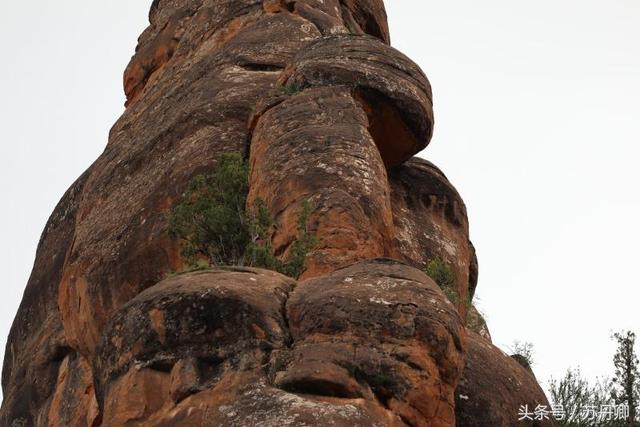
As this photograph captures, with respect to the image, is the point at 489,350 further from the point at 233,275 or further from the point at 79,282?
the point at 79,282

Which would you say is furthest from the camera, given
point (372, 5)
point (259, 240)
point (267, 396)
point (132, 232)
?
point (372, 5)

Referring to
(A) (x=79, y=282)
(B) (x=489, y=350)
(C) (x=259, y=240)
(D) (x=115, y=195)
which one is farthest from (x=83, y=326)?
(B) (x=489, y=350)

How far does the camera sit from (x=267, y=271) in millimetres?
17625

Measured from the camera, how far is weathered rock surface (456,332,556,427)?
66.0 ft

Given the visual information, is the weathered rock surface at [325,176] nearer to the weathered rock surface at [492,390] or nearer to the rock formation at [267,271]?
A: the rock formation at [267,271]

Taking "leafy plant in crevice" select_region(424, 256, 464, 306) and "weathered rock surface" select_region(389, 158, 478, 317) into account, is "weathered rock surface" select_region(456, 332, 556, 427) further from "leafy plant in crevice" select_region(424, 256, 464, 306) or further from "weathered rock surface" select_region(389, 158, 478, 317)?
"weathered rock surface" select_region(389, 158, 478, 317)

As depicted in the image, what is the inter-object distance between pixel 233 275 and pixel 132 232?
7675mm

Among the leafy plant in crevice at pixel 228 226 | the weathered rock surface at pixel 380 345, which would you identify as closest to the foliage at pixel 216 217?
the leafy plant in crevice at pixel 228 226

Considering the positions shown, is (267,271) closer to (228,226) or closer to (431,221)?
(228,226)

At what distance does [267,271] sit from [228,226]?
Result: 376 centimetres

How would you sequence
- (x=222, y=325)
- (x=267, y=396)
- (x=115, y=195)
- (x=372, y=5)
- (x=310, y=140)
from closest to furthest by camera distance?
(x=267, y=396) → (x=222, y=325) → (x=310, y=140) → (x=115, y=195) → (x=372, y=5)

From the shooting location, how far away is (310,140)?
2236 cm

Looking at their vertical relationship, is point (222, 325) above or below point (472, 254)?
below

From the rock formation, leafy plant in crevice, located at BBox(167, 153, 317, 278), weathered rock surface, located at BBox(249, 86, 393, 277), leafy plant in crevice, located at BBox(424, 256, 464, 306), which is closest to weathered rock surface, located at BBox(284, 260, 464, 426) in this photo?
the rock formation
